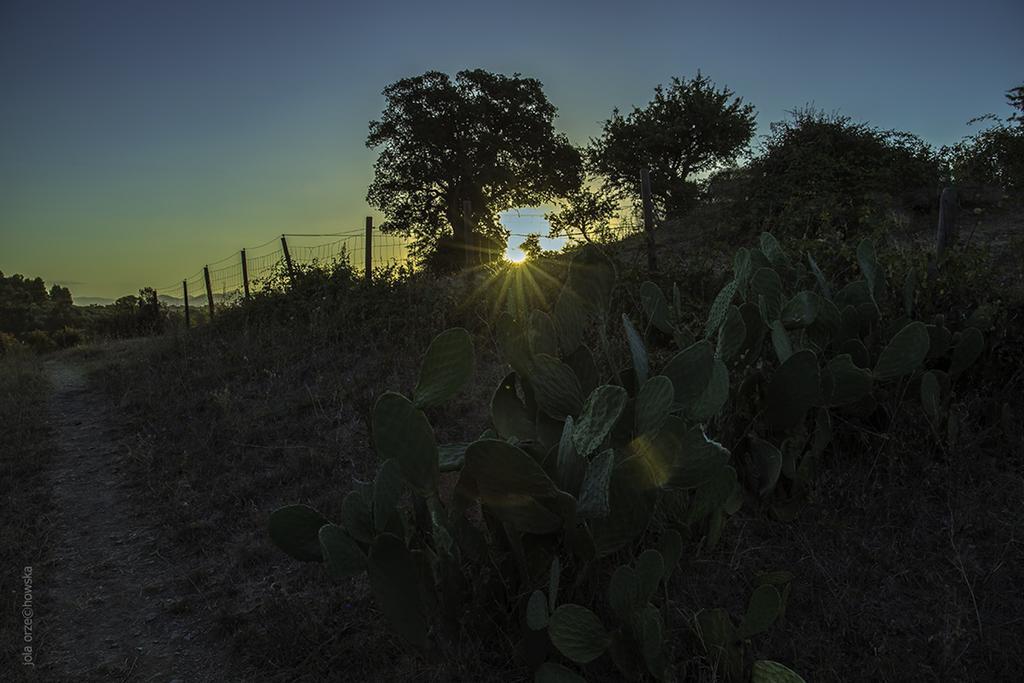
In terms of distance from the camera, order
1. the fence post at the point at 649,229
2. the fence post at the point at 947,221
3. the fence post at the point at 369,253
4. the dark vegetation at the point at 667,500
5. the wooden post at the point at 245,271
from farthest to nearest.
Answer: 1. the wooden post at the point at 245,271
2. the fence post at the point at 369,253
3. the fence post at the point at 649,229
4. the fence post at the point at 947,221
5. the dark vegetation at the point at 667,500

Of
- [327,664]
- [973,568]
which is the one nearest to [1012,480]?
[973,568]

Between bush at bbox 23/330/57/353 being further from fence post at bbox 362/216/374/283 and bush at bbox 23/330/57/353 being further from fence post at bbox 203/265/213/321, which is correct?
fence post at bbox 362/216/374/283

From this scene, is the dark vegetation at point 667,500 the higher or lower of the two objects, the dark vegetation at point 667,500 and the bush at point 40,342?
the lower

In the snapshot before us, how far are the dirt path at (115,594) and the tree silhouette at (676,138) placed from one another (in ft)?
65.5

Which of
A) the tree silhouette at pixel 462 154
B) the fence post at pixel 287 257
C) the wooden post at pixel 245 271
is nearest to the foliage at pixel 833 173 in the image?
the fence post at pixel 287 257

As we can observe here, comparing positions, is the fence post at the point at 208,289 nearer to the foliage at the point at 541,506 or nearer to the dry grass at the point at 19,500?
the dry grass at the point at 19,500

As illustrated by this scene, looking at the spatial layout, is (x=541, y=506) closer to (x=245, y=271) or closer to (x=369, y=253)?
(x=369, y=253)

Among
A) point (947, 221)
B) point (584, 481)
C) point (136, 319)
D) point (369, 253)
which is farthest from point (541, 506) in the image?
point (136, 319)

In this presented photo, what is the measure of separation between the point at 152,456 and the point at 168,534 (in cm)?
173

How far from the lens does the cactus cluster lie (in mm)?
2156

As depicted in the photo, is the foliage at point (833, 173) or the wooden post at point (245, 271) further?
the wooden post at point (245, 271)

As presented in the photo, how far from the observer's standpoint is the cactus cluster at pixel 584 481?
7.07ft

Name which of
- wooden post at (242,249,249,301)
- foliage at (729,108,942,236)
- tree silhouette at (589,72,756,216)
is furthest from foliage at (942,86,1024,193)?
wooden post at (242,249,249,301)

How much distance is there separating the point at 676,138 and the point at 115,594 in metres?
22.6
